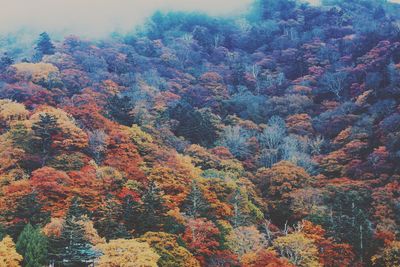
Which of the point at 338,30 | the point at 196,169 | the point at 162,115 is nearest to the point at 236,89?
the point at 162,115

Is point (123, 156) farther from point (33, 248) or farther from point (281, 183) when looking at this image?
point (33, 248)

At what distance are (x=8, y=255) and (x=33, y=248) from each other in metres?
1.79

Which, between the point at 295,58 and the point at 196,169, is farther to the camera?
the point at 295,58

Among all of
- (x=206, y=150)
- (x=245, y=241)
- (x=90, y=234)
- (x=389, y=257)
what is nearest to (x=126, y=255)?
(x=90, y=234)

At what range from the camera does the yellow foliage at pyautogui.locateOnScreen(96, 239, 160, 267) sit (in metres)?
29.4

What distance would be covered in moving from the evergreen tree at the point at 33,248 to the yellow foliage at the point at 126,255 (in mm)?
3453

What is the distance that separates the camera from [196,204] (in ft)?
143

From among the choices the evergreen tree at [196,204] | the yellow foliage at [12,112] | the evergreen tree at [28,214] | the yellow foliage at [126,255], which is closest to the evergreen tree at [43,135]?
the yellow foliage at [12,112]

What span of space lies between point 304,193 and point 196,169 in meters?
11.5

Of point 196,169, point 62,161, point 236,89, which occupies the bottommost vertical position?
point 236,89

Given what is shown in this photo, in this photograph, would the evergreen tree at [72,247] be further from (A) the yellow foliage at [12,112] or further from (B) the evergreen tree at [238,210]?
(A) the yellow foliage at [12,112]

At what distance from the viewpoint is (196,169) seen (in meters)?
52.6

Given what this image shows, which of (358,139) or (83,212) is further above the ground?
(83,212)

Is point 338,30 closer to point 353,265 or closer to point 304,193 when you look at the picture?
point 304,193
